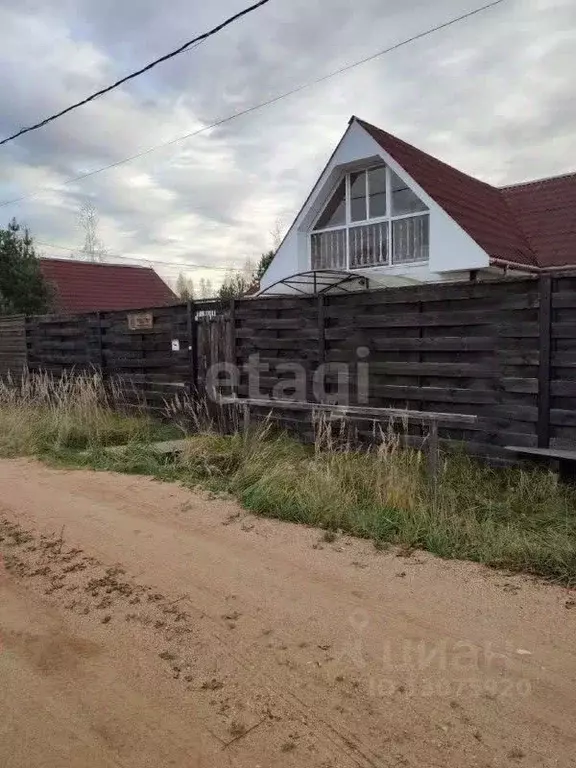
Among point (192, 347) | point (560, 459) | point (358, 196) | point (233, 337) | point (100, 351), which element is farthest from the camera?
point (358, 196)

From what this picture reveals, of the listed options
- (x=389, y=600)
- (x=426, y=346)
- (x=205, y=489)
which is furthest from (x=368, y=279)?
(x=389, y=600)

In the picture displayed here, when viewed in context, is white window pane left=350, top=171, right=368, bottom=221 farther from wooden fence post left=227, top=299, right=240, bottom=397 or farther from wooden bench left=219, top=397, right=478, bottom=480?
wooden bench left=219, top=397, right=478, bottom=480

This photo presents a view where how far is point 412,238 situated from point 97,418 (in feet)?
24.7

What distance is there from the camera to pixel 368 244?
43.2ft

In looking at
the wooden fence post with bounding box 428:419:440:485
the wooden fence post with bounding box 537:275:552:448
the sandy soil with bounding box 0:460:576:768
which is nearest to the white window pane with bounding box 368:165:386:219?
the wooden fence post with bounding box 537:275:552:448

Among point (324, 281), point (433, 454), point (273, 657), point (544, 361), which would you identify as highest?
point (324, 281)

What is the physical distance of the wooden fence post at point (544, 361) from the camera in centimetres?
483

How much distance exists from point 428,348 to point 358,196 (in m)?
8.61

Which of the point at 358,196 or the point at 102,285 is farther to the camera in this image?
the point at 102,285

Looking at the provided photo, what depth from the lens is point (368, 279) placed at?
41.7 feet

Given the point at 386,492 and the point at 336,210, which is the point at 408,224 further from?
the point at 386,492

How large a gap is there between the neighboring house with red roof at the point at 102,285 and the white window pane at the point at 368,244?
1155 centimetres

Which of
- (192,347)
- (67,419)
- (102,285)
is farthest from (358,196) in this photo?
(102,285)

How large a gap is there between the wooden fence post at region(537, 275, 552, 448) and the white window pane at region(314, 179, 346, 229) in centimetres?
935
